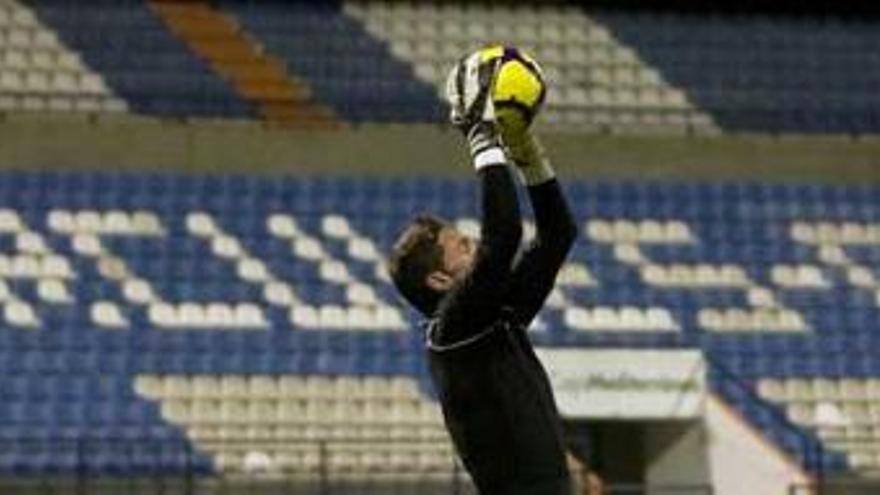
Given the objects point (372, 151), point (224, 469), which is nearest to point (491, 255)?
point (224, 469)

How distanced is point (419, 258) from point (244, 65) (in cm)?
1133

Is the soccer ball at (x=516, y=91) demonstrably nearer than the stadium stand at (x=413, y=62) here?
Yes

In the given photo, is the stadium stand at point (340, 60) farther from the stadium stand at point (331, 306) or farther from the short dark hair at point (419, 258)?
the short dark hair at point (419, 258)

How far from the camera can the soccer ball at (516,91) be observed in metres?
3.07

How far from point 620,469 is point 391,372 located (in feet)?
6.48

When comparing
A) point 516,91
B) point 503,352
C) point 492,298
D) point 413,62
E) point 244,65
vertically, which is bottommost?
point 244,65

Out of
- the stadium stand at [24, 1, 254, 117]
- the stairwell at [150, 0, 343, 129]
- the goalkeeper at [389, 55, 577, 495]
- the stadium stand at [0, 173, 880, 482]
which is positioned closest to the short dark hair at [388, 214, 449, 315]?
the goalkeeper at [389, 55, 577, 495]

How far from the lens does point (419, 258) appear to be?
10.8ft

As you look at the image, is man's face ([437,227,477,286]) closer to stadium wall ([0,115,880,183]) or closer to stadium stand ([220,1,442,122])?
stadium wall ([0,115,880,183])

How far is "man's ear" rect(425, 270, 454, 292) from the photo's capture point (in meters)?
3.29

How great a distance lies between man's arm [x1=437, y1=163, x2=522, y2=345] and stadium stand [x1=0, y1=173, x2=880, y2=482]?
8642 millimetres

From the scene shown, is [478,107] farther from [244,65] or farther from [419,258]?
[244,65]

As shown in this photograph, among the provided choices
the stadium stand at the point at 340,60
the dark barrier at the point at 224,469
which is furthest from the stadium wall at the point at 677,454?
the stadium stand at the point at 340,60

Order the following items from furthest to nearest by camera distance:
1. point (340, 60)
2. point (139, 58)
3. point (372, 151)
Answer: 1. point (340, 60)
2. point (139, 58)
3. point (372, 151)
